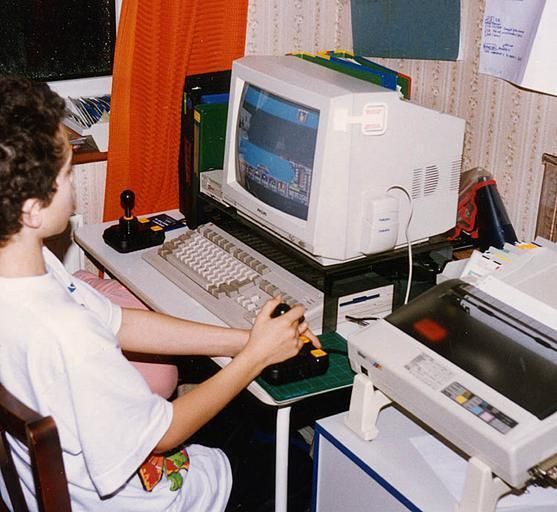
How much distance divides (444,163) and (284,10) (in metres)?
0.94

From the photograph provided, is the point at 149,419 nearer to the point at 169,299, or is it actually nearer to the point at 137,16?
the point at 169,299

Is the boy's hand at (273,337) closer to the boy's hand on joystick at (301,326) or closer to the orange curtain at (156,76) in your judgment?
the boy's hand on joystick at (301,326)

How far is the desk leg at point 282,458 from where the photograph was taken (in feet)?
5.17

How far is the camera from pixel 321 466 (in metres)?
1.60

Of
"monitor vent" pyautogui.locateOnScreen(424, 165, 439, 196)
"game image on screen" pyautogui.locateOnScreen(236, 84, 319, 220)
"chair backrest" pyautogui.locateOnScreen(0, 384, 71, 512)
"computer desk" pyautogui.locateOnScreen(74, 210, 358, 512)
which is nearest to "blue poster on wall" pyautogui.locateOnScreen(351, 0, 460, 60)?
"monitor vent" pyautogui.locateOnScreen(424, 165, 439, 196)

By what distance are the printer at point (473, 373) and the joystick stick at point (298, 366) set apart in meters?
0.12

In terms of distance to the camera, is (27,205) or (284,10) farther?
(284,10)

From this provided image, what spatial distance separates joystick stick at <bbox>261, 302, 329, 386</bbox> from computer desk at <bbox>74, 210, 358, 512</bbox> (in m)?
0.04

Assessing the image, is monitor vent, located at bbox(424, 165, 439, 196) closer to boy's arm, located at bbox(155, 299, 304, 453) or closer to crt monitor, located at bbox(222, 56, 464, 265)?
crt monitor, located at bbox(222, 56, 464, 265)

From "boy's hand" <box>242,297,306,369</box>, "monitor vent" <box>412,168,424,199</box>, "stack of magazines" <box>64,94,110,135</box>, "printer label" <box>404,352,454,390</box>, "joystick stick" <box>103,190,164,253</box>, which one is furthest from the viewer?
"stack of magazines" <box>64,94,110,135</box>

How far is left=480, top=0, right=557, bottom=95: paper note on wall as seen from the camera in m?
1.80

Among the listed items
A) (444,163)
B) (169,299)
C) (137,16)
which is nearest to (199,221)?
(169,299)

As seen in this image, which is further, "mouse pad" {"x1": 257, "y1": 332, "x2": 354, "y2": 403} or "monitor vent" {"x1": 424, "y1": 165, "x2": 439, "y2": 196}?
"monitor vent" {"x1": 424, "y1": 165, "x2": 439, "y2": 196}

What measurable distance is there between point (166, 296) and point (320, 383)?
485 mm
